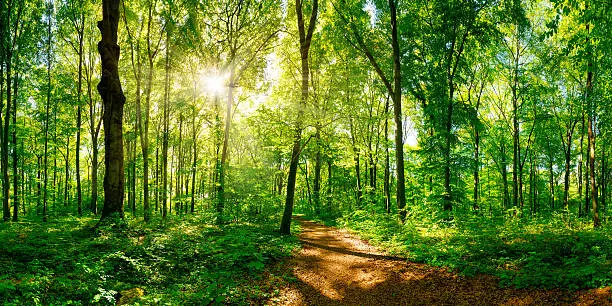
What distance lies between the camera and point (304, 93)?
1197 cm

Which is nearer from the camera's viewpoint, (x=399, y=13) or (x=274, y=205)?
(x=399, y=13)

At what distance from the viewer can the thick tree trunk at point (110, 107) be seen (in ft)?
30.1

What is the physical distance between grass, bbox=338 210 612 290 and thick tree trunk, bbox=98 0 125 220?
8.96 meters

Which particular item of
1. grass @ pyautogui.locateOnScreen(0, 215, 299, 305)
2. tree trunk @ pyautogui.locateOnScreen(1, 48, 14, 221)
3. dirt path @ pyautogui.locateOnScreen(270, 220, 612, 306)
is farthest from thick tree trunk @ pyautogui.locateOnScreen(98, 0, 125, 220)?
tree trunk @ pyautogui.locateOnScreen(1, 48, 14, 221)

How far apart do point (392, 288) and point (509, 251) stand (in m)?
3.27

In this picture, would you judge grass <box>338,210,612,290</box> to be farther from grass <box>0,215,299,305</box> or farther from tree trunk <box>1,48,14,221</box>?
tree trunk <box>1,48,14,221</box>

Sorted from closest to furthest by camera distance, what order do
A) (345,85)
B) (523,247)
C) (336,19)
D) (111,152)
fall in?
(523,247) → (111,152) → (336,19) → (345,85)

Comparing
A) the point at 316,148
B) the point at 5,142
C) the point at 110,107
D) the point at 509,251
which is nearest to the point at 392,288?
the point at 509,251

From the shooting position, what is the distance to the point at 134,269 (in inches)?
253

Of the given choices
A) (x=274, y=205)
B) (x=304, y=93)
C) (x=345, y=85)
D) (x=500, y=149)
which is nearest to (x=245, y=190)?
(x=274, y=205)

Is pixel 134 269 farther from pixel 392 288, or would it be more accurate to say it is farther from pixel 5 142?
pixel 5 142

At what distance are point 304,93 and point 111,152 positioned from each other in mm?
7031

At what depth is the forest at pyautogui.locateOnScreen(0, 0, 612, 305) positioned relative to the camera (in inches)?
240

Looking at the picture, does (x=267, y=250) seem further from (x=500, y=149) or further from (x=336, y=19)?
(x=500, y=149)
